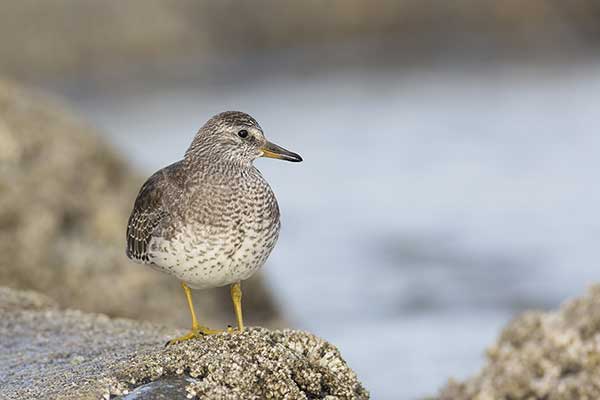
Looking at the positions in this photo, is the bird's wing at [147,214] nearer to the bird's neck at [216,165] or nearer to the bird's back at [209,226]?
the bird's back at [209,226]

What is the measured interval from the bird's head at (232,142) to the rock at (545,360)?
11.3 feet

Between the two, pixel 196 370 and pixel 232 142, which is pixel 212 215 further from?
pixel 196 370

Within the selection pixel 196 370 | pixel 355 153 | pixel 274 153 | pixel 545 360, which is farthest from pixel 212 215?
pixel 355 153

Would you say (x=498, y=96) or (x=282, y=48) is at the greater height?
(x=282, y=48)

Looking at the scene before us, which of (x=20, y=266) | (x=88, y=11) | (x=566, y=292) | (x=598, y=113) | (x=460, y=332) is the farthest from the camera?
(x=88, y=11)

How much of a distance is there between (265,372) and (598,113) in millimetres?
23444

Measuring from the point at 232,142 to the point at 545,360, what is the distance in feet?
12.8

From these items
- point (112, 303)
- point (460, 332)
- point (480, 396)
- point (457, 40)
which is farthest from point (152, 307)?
point (457, 40)

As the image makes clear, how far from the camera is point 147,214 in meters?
7.41

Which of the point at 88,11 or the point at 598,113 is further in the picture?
the point at 88,11

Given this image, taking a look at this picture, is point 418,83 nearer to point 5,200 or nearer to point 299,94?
point 299,94

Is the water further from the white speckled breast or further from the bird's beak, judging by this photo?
the white speckled breast

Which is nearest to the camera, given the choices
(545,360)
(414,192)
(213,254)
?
(213,254)

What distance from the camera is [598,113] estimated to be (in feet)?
91.8
